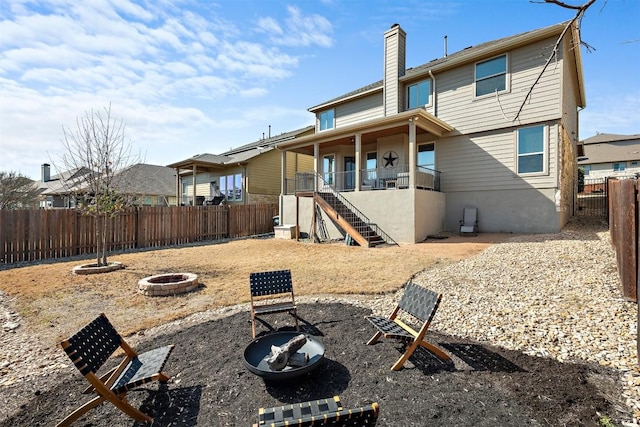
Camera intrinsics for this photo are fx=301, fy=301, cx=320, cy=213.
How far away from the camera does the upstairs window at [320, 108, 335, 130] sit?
18.7 metres

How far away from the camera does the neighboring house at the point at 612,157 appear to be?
1353 inches

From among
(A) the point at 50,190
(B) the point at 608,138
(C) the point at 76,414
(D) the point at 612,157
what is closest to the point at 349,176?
(C) the point at 76,414

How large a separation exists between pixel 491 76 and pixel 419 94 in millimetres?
3277

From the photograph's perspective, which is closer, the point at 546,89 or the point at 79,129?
the point at 79,129

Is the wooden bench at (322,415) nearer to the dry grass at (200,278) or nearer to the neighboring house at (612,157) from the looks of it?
the dry grass at (200,278)

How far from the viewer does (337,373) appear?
3129 millimetres

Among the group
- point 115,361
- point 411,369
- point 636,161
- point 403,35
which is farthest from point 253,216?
point 636,161

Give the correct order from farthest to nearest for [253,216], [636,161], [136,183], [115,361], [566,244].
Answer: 1. [636,161]
2. [136,183]
3. [253,216]
4. [566,244]
5. [115,361]

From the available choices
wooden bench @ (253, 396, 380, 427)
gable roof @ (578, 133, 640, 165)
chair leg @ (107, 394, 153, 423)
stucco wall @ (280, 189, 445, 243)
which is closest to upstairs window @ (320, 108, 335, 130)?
stucco wall @ (280, 189, 445, 243)

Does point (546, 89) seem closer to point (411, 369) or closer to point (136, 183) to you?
point (411, 369)

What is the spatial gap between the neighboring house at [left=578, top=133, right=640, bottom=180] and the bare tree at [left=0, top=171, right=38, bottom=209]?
173ft

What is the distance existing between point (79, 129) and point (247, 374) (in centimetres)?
959

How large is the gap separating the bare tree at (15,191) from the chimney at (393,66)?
26.0 m

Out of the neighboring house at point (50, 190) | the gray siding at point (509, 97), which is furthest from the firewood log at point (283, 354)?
the neighboring house at point (50, 190)
